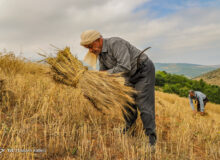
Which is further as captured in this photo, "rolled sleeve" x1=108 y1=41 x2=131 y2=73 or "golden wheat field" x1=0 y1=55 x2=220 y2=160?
"rolled sleeve" x1=108 y1=41 x2=131 y2=73

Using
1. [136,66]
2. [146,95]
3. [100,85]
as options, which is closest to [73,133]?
[100,85]

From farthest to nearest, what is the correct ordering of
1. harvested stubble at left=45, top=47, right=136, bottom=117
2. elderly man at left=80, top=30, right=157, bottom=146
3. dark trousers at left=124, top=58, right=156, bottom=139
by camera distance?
dark trousers at left=124, top=58, right=156, bottom=139
elderly man at left=80, top=30, right=157, bottom=146
harvested stubble at left=45, top=47, right=136, bottom=117

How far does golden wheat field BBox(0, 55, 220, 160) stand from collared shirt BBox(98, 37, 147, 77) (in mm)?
660

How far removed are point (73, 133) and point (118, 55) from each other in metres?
1.28

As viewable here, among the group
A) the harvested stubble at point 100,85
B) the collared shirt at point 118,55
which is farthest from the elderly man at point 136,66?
the harvested stubble at point 100,85

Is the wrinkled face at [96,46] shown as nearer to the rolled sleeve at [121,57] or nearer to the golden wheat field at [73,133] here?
the rolled sleeve at [121,57]

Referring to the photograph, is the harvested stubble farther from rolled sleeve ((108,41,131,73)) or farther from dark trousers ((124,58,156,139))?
dark trousers ((124,58,156,139))

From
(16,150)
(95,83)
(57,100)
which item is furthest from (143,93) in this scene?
→ (57,100)

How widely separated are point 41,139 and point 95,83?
1.05 m

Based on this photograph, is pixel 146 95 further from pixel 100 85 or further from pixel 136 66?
pixel 100 85

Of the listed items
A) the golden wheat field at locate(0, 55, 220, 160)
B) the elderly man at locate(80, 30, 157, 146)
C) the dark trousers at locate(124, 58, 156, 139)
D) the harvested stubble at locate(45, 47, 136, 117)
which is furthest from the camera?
the dark trousers at locate(124, 58, 156, 139)

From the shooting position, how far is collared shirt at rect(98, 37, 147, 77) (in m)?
2.43

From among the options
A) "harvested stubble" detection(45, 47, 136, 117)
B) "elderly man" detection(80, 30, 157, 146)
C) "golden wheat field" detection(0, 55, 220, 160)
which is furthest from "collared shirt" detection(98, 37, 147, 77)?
"golden wheat field" detection(0, 55, 220, 160)

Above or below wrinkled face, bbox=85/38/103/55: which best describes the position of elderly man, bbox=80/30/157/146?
below
